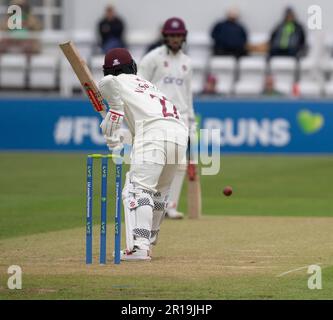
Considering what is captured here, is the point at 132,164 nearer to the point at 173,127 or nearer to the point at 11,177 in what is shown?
the point at 173,127

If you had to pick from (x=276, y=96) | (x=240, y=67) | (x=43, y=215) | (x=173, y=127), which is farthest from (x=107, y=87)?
(x=240, y=67)

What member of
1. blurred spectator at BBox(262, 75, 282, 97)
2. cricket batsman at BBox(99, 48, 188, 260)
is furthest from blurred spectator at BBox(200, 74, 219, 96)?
cricket batsman at BBox(99, 48, 188, 260)

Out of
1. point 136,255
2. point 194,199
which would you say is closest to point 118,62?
point 136,255

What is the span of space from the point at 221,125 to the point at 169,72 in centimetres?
919

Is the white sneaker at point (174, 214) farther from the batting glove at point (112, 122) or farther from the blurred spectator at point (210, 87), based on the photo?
the blurred spectator at point (210, 87)

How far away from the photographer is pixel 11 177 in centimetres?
2003

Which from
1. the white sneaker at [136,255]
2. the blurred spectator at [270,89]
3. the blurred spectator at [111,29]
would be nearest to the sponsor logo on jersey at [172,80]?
the white sneaker at [136,255]

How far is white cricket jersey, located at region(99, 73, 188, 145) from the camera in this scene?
A: 10.3 m

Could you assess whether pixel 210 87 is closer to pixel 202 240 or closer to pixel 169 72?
pixel 169 72

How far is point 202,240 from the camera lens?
12.0m

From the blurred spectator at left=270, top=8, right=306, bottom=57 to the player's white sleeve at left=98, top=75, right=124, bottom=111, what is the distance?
48.0 feet

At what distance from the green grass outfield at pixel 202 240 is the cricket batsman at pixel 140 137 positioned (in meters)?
0.34
